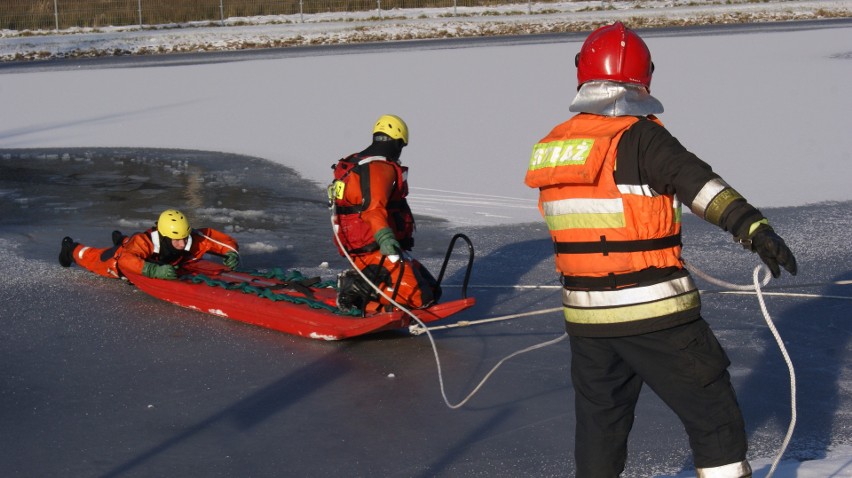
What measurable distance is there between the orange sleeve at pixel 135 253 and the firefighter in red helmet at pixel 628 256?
4.67 m

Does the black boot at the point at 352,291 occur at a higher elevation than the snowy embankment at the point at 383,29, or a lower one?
lower

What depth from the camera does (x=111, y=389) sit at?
5.86m

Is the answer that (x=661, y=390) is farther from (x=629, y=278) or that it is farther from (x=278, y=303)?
(x=278, y=303)

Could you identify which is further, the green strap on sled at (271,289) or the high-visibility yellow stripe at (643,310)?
the green strap on sled at (271,289)

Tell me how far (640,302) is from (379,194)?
3123 mm

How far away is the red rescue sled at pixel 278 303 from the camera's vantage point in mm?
6461

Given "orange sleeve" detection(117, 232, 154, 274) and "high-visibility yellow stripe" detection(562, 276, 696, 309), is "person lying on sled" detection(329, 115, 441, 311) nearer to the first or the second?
"orange sleeve" detection(117, 232, 154, 274)

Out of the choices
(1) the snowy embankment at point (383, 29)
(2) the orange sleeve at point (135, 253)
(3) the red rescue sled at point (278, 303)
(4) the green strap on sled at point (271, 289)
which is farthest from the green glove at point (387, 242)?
(1) the snowy embankment at point (383, 29)

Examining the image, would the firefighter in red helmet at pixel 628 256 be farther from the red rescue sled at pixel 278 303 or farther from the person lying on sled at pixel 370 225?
the person lying on sled at pixel 370 225

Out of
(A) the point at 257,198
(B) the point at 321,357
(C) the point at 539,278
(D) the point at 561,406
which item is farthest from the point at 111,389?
(A) the point at 257,198

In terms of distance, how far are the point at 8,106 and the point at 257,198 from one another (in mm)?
10227

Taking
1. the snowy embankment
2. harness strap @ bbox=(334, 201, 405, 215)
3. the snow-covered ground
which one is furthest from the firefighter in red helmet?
the snowy embankment

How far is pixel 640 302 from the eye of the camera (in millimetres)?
3541

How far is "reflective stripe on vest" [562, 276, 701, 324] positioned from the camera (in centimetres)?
353
